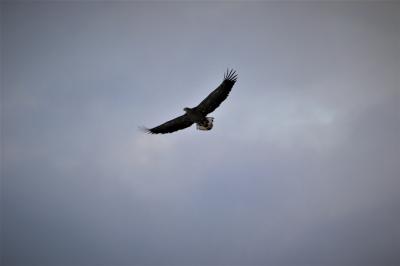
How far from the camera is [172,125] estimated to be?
83.3 ft

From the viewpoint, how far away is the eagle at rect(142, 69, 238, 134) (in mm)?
23516

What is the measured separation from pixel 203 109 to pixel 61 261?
77821 mm

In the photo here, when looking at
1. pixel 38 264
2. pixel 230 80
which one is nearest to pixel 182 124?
pixel 230 80

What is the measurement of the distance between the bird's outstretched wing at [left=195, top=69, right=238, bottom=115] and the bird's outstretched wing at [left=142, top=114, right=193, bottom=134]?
1.29 meters

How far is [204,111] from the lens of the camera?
24141mm

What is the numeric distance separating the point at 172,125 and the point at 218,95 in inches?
136

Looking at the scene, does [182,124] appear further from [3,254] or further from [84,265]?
[3,254]

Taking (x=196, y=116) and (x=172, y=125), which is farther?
(x=172, y=125)

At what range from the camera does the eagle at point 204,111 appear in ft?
77.2

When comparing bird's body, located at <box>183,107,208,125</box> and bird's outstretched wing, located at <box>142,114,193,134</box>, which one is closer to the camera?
bird's body, located at <box>183,107,208,125</box>

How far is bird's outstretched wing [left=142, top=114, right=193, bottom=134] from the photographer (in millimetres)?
24864

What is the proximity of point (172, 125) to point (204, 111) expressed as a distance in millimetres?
2317

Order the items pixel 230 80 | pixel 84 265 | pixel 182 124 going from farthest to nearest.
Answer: pixel 84 265, pixel 182 124, pixel 230 80

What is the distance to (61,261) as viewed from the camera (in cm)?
9106
